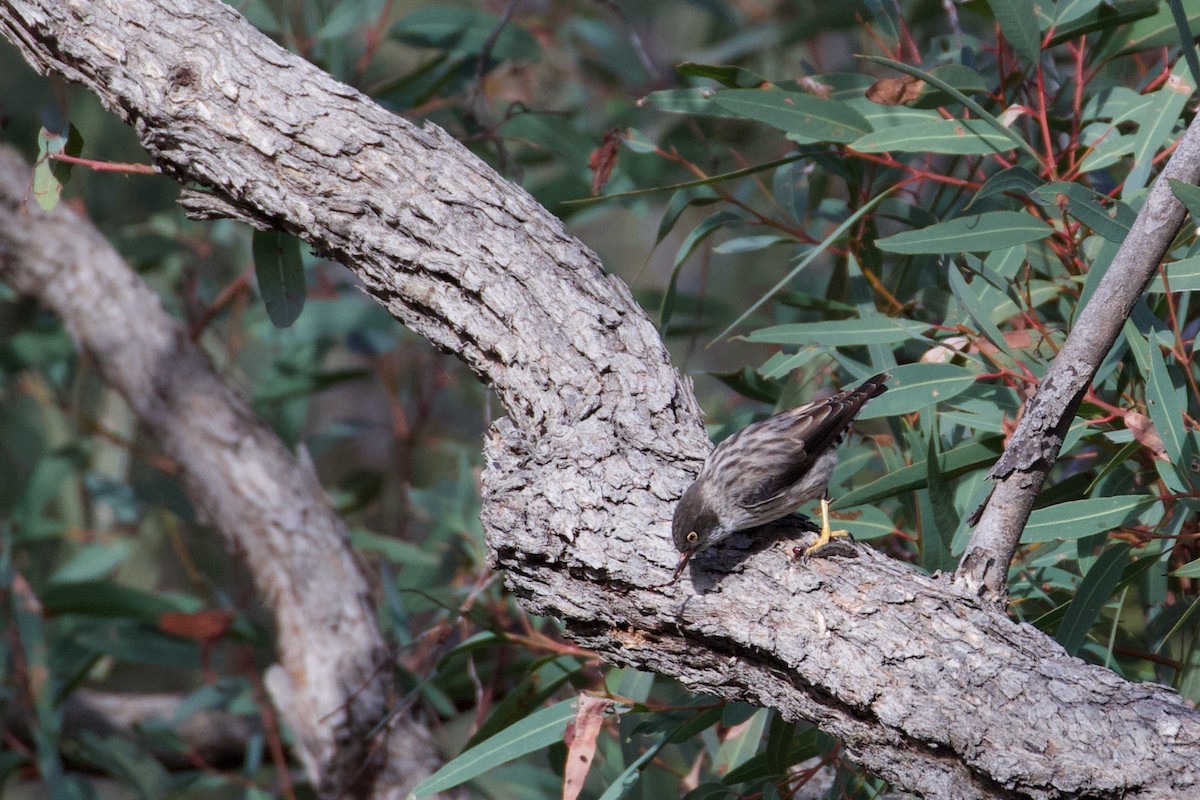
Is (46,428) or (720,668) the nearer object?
(720,668)

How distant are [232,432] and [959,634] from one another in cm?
239

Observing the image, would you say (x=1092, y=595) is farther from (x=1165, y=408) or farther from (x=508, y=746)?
(x=508, y=746)

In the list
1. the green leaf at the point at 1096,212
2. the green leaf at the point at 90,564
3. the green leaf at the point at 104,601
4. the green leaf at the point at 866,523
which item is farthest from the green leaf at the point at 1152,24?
the green leaf at the point at 90,564

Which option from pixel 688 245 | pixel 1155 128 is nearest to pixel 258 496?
pixel 688 245

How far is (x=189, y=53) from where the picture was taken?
6.59ft

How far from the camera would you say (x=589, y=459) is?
1765mm

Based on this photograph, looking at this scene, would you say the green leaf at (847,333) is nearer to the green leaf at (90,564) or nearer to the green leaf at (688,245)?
the green leaf at (688,245)

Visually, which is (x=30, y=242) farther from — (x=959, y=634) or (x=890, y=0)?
(x=959, y=634)

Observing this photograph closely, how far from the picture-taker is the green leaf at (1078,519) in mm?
1857

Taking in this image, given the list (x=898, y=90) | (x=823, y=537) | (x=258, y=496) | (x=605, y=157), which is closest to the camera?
(x=823, y=537)

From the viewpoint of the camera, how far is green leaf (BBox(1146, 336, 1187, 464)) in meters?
1.82

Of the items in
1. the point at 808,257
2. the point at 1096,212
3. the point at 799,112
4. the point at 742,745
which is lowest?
the point at 742,745

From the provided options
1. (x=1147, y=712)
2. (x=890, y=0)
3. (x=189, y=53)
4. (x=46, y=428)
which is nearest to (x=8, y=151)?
(x=46, y=428)

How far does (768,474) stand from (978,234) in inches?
23.6
